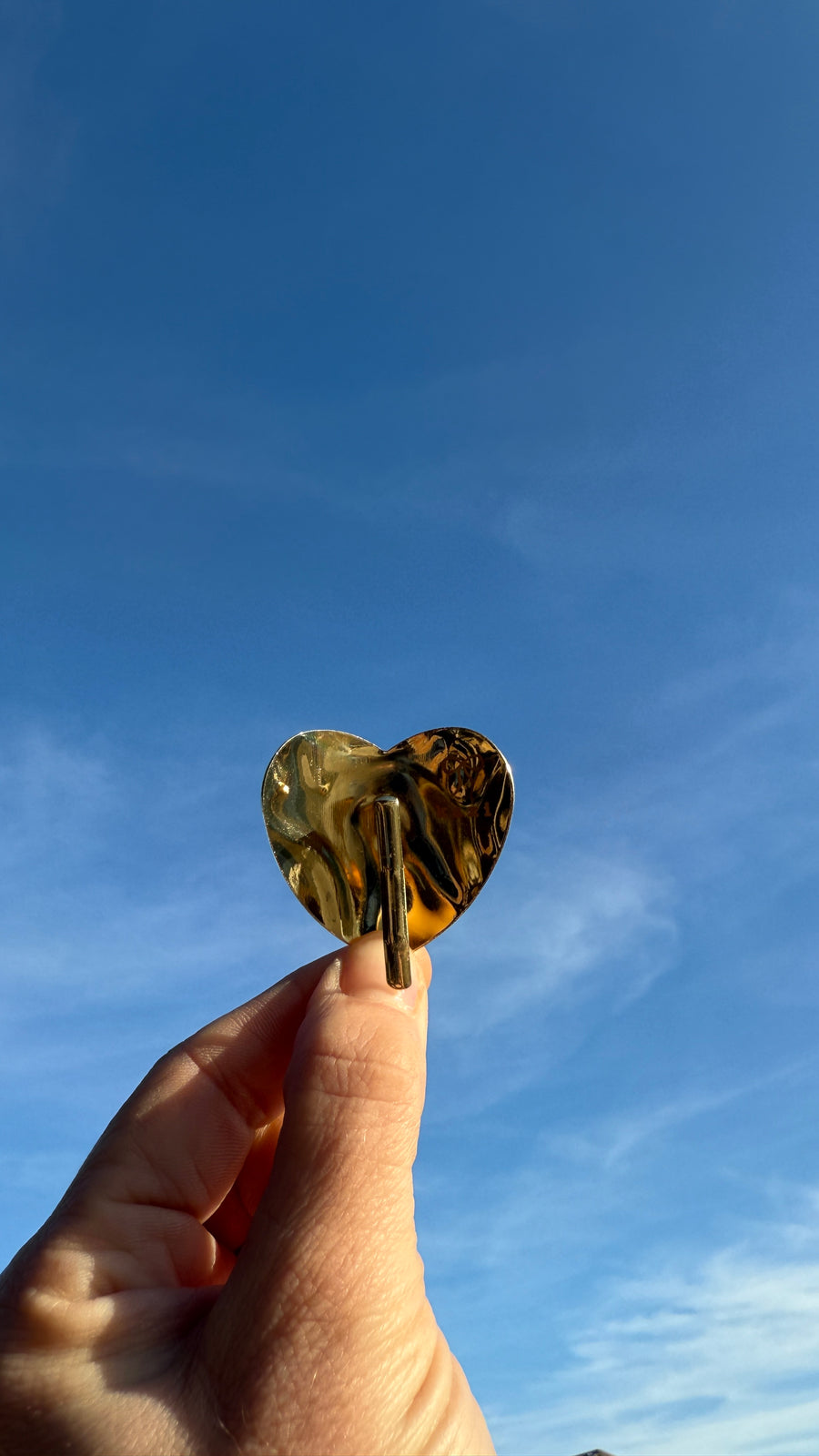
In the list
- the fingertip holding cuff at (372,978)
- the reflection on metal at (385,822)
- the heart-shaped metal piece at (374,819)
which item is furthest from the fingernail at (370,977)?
the heart-shaped metal piece at (374,819)

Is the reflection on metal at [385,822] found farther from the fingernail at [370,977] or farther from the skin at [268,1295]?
the skin at [268,1295]

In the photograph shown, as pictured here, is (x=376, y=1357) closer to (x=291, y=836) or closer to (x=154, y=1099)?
(x=154, y=1099)

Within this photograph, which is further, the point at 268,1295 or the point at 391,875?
the point at 391,875

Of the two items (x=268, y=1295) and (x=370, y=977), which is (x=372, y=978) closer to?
(x=370, y=977)

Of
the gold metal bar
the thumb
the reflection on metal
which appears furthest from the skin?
the reflection on metal

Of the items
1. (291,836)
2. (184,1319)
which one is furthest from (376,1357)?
(291,836)

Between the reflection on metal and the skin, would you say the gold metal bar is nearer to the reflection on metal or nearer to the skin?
the reflection on metal

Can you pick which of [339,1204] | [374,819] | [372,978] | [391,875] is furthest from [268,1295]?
[374,819]

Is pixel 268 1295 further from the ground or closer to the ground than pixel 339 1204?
closer to the ground
